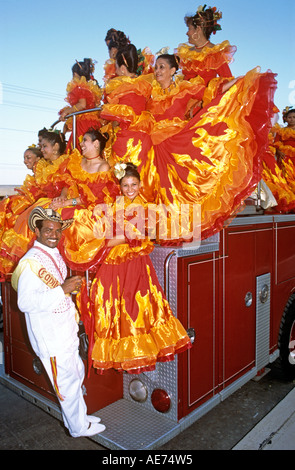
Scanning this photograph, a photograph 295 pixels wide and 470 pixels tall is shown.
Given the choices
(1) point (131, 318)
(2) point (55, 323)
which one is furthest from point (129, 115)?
(2) point (55, 323)

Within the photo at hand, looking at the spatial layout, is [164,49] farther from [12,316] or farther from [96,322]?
[12,316]

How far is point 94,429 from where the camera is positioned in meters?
2.76

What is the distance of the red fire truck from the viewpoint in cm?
278

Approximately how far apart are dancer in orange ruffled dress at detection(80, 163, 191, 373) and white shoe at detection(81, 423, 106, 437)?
19.7 inches

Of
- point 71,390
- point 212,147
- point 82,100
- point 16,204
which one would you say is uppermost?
point 82,100

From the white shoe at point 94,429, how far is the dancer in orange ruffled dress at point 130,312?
1.64ft

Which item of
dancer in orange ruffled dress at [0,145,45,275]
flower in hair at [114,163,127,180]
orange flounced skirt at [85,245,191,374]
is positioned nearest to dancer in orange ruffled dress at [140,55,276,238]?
flower in hair at [114,163,127,180]

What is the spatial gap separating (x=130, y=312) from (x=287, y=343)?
7.92ft

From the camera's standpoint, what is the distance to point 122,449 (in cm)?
259

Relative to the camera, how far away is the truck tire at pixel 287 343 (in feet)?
13.8

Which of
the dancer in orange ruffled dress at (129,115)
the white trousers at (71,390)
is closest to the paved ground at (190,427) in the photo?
the white trousers at (71,390)

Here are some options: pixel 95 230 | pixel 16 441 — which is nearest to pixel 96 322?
pixel 95 230

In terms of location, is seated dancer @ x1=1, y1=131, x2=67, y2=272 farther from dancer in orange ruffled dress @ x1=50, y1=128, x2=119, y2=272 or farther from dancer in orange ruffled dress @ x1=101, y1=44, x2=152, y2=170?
dancer in orange ruffled dress @ x1=101, y1=44, x2=152, y2=170

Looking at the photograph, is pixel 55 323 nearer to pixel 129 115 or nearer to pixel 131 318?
pixel 131 318
